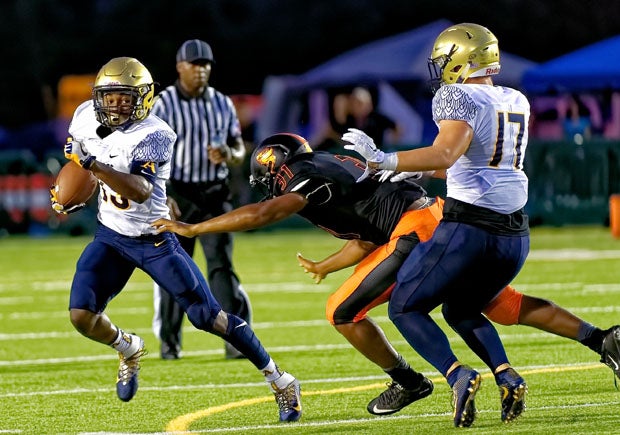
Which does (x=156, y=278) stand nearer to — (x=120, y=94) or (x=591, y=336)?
(x=120, y=94)

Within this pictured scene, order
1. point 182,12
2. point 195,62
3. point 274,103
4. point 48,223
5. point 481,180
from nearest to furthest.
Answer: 1. point 481,180
2. point 195,62
3. point 48,223
4. point 274,103
5. point 182,12

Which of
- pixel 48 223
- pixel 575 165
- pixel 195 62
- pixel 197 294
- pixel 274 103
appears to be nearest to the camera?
pixel 197 294

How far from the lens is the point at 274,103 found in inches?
922

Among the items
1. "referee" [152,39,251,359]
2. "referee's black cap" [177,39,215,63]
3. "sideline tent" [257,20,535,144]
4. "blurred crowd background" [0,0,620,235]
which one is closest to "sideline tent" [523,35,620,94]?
"blurred crowd background" [0,0,620,235]

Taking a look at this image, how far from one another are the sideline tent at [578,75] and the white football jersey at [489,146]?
43.4 feet

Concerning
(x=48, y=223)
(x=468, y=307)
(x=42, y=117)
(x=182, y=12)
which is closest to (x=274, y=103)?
(x=48, y=223)

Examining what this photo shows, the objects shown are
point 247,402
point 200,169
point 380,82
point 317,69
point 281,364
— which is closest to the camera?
point 247,402

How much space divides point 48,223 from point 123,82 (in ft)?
42.1

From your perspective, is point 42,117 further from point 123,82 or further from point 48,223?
point 123,82

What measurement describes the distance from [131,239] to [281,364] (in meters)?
1.83

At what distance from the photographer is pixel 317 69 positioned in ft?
77.7

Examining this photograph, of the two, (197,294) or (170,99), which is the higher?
(170,99)

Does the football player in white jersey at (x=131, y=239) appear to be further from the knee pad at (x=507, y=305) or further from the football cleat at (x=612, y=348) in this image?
the football cleat at (x=612, y=348)

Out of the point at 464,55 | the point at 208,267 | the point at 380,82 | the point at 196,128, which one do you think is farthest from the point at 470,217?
the point at 380,82
